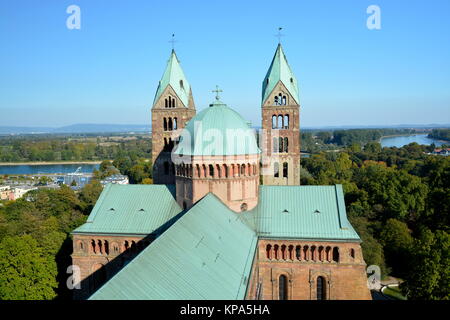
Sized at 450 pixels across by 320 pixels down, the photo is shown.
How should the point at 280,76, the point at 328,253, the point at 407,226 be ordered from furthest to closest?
the point at 407,226
the point at 280,76
the point at 328,253

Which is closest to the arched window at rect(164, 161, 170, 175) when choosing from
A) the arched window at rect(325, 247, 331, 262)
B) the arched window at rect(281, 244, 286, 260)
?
the arched window at rect(281, 244, 286, 260)

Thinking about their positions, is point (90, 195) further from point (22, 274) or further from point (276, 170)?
point (22, 274)

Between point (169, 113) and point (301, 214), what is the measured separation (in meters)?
21.8

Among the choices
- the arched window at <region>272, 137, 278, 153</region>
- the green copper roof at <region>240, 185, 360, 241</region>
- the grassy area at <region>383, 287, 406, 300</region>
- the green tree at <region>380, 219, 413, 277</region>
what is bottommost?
the grassy area at <region>383, 287, 406, 300</region>

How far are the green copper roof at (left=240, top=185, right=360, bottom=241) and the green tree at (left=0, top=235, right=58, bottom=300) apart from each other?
62.1 feet

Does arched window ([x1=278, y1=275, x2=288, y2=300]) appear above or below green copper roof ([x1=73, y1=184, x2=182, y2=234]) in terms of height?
below

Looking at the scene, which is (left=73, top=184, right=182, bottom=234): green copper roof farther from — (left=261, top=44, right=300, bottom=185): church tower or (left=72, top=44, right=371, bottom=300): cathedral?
(left=261, top=44, right=300, bottom=185): church tower

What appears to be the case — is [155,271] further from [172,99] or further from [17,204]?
[17,204]

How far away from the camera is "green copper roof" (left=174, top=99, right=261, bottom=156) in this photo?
33.6m

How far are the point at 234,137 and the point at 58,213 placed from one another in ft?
145

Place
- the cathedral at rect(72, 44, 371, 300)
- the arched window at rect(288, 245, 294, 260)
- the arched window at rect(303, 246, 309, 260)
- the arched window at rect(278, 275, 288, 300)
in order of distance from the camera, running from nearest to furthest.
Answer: the cathedral at rect(72, 44, 371, 300) < the arched window at rect(303, 246, 309, 260) < the arched window at rect(288, 245, 294, 260) < the arched window at rect(278, 275, 288, 300)

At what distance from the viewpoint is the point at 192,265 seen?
67.2ft

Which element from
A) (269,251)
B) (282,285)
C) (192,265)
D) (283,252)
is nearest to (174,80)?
(269,251)
